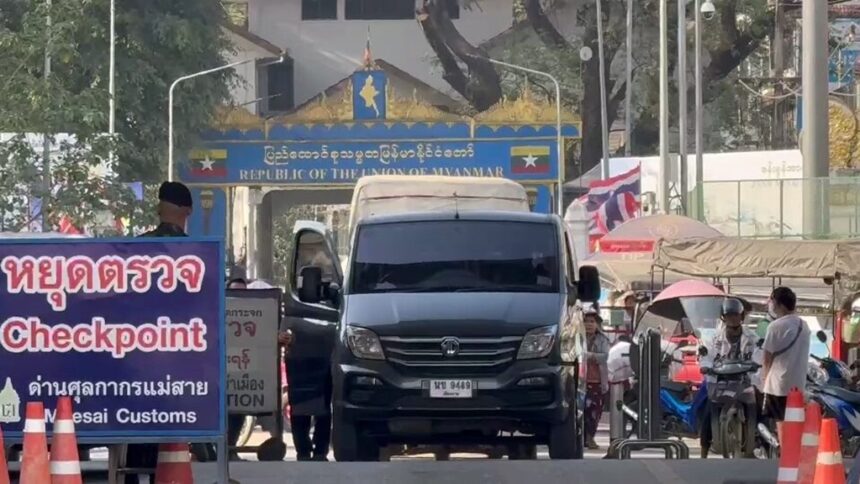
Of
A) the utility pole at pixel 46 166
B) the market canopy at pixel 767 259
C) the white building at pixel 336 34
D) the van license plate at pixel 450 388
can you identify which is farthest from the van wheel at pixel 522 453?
the white building at pixel 336 34

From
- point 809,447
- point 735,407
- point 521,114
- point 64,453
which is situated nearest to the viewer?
point 64,453

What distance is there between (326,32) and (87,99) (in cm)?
4077

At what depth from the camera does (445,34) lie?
6375 centimetres

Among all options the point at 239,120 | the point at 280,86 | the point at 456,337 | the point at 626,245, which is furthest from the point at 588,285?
the point at 280,86

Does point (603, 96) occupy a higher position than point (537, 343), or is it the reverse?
point (603, 96)

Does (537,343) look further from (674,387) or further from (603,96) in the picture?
(603,96)

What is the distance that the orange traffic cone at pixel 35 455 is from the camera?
9.20 metres

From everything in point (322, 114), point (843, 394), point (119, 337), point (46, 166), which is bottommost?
point (843, 394)

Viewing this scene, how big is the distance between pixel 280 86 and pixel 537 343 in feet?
193

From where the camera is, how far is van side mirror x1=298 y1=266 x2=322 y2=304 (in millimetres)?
15055

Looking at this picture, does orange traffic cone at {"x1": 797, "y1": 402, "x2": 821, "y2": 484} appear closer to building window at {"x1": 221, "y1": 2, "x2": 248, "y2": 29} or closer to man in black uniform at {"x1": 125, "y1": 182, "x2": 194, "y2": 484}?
man in black uniform at {"x1": 125, "y1": 182, "x2": 194, "y2": 484}

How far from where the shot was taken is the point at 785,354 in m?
15.8

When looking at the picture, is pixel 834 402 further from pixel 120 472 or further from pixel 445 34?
pixel 445 34

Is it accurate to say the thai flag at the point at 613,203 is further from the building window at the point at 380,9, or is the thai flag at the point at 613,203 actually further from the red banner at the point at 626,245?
the building window at the point at 380,9
